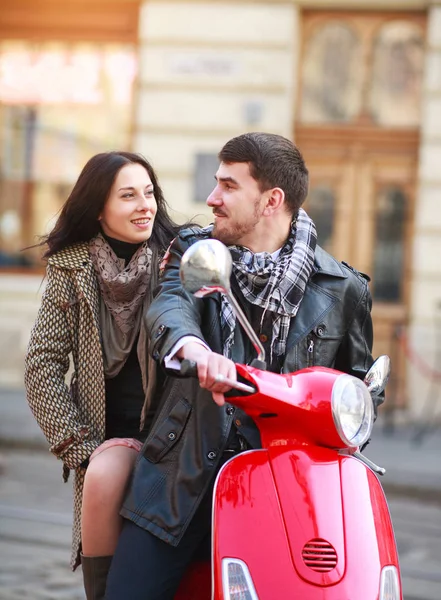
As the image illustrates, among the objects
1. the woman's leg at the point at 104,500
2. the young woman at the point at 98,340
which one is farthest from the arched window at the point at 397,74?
the woman's leg at the point at 104,500

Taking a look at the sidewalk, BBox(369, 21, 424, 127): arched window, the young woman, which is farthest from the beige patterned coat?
BBox(369, 21, 424, 127): arched window

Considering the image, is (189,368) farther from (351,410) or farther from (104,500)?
(104,500)

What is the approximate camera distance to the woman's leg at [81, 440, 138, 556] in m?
2.85

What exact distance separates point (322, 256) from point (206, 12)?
9.62 meters

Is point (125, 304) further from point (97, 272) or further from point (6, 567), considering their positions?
point (6, 567)

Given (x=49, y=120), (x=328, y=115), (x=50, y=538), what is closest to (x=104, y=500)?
(x=50, y=538)

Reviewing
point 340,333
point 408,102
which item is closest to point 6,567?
point 340,333

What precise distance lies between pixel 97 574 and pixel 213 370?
2.58ft

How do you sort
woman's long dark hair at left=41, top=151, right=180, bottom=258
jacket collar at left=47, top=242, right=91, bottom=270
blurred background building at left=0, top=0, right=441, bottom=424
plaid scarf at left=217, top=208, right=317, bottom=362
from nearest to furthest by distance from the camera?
plaid scarf at left=217, top=208, right=317, bottom=362 < jacket collar at left=47, top=242, right=91, bottom=270 < woman's long dark hair at left=41, top=151, right=180, bottom=258 < blurred background building at left=0, top=0, right=441, bottom=424

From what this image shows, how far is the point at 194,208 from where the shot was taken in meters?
12.2

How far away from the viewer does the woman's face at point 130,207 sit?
10.6ft

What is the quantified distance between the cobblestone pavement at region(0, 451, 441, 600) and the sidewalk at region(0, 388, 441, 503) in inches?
5.5

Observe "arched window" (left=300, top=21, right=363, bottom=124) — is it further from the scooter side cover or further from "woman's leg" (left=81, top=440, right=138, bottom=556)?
the scooter side cover

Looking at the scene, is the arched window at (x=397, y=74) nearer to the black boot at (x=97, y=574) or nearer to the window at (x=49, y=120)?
the window at (x=49, y=120)
